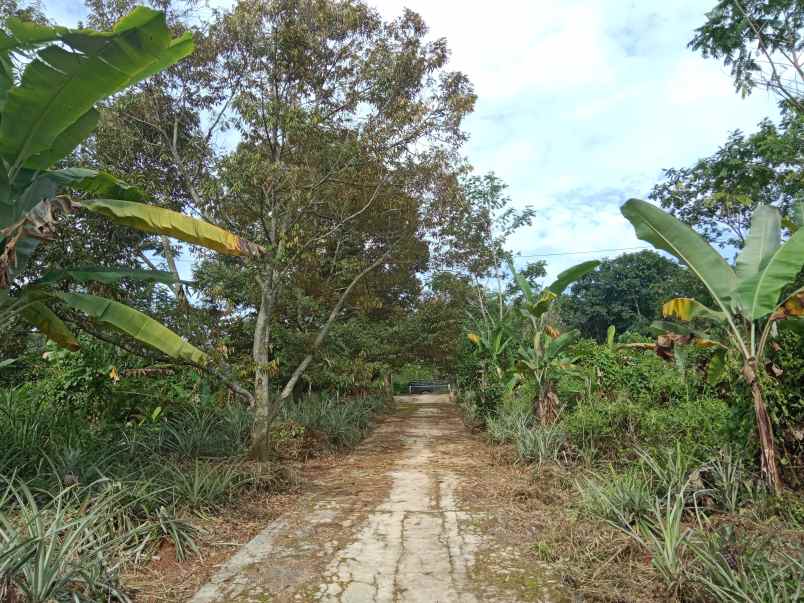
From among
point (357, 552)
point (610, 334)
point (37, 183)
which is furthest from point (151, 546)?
point (610, 334)

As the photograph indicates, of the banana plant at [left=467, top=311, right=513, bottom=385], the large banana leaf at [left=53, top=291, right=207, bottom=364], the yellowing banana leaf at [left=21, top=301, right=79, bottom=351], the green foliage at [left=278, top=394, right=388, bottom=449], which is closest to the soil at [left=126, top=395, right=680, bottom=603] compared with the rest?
the large banana leaf at [left=53, top=291, right=207, bottom=364]

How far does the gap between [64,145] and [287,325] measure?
748cm

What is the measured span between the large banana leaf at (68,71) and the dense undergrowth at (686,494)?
5.32 meters

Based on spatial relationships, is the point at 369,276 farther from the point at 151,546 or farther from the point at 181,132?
the point at 151,546

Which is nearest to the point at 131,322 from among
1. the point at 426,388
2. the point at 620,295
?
the point at 426,388

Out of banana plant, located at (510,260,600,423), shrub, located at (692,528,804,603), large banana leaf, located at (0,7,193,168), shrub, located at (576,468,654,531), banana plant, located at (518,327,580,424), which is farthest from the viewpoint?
banana plant, located at (518,327,580,424)

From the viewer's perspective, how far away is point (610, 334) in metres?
15.3

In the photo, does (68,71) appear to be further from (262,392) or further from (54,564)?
(262,392)

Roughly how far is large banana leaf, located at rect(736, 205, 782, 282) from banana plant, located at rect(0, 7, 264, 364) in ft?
16.2

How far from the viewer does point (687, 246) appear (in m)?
A: 5.09

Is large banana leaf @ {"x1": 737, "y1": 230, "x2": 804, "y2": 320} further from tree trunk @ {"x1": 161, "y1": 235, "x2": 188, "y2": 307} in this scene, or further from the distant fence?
the distant fence

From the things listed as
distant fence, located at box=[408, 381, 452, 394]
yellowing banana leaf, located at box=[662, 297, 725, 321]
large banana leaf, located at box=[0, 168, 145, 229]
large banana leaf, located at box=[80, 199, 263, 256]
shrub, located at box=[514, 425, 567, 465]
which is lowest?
distant fence, located at box=[408, 381, 452, 394]

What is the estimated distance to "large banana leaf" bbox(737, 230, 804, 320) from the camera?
14.9 ft

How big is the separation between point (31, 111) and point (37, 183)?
102 centimetres
